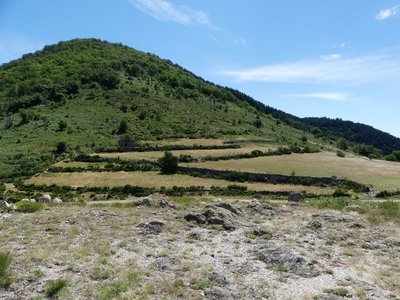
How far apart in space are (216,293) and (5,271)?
7.50 metres

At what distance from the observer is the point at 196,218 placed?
23281mm

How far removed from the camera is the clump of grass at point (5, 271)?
13.4 meters

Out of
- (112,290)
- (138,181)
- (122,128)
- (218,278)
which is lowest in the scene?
(138,181)

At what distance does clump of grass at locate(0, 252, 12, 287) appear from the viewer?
44.0ft

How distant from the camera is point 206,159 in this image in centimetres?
9444

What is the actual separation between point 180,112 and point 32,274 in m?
137

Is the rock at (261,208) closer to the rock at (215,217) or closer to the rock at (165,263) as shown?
the rock at (215,217)

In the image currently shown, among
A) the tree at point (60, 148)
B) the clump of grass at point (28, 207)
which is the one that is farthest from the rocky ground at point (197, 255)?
the tree at point (60, 148)

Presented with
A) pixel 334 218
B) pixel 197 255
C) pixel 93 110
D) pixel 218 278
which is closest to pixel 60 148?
pixel 93 110

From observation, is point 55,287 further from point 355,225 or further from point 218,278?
point 355,225

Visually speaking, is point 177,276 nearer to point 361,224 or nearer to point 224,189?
point 361,224

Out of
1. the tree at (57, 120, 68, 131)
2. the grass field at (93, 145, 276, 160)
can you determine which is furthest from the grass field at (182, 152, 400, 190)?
the tree at (57, 120, 68, 131)

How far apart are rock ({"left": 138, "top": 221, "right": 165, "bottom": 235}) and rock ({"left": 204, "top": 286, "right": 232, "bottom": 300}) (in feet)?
23.5

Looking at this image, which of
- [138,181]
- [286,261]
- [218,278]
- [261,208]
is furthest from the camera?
[138,181]
